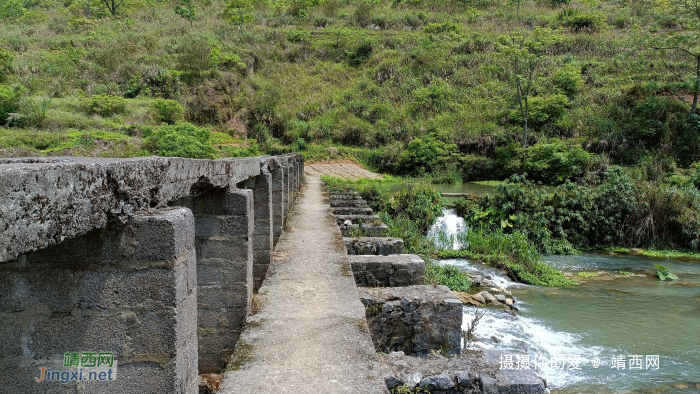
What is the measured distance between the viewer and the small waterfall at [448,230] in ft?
42.2

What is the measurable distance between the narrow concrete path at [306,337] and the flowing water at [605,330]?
3061 millimetres

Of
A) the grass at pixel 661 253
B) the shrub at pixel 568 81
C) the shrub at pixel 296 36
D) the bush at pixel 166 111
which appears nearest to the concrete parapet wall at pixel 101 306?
the grass at pixel 661 253

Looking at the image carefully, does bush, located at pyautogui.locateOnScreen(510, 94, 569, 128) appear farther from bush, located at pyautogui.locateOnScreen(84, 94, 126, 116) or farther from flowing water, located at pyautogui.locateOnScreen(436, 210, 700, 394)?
bush, located at pyautogui.locateOnScreen(84, 94, 126, 116)

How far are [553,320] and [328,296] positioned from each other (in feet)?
17.5

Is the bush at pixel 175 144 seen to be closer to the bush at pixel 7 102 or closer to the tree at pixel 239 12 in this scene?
the bush at pixel 7 102

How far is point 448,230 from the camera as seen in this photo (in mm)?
13961

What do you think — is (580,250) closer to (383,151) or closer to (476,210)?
(476,210)

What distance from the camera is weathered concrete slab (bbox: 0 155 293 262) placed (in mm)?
1222

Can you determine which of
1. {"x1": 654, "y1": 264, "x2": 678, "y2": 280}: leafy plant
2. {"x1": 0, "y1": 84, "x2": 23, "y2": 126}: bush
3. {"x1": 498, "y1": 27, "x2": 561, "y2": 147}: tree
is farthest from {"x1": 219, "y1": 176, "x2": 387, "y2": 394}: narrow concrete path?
{"x1": 498, "y1": 27, "x2": 561, "y2": 147}: tree

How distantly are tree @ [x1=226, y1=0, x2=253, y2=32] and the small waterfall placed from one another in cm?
3337

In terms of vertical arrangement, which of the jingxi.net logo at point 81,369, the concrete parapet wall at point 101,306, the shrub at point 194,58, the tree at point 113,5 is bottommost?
the jingxi.net logo at point 81,369

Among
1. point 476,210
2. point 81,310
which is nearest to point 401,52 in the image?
point 476,210

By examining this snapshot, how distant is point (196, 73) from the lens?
32.2 metres

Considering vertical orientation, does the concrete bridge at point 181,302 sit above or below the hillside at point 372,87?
below
